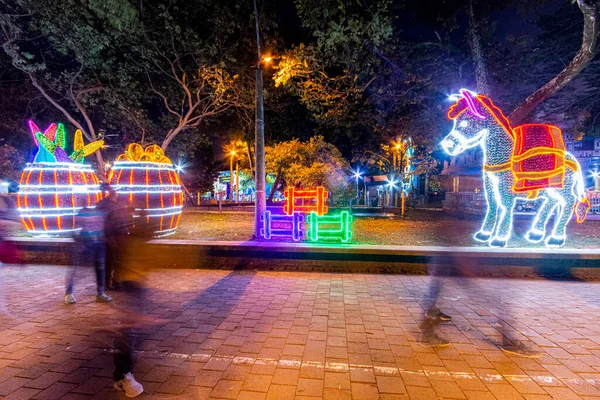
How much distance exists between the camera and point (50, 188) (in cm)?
940

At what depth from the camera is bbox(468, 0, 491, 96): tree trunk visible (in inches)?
435

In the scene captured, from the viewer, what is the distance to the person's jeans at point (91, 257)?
4746 millimetres

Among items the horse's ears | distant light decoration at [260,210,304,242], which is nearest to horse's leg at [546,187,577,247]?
the horse's ears

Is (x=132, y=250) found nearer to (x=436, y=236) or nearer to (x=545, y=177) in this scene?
(x=545, y=177)

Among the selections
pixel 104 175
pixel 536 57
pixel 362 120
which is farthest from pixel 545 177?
pixel 104 175

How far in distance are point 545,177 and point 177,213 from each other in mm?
10179

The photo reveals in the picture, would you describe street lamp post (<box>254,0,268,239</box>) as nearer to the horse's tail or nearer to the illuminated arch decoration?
the illuminated arch decoration

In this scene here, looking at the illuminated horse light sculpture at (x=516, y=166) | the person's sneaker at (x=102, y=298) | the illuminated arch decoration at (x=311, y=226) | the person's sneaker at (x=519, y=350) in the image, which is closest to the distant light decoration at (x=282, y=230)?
the illuminated arch decoration at (x=311, y=226)

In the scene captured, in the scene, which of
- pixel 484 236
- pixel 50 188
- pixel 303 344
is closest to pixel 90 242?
pixel 303 344

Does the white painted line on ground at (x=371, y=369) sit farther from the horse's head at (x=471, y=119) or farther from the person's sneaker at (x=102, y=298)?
the horse's head at (x=471, y=119)

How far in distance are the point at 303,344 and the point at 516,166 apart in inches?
278

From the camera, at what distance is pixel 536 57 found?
1145 cm

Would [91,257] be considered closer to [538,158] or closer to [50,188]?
[50,188]

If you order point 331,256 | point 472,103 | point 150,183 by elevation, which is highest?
point 472,103
